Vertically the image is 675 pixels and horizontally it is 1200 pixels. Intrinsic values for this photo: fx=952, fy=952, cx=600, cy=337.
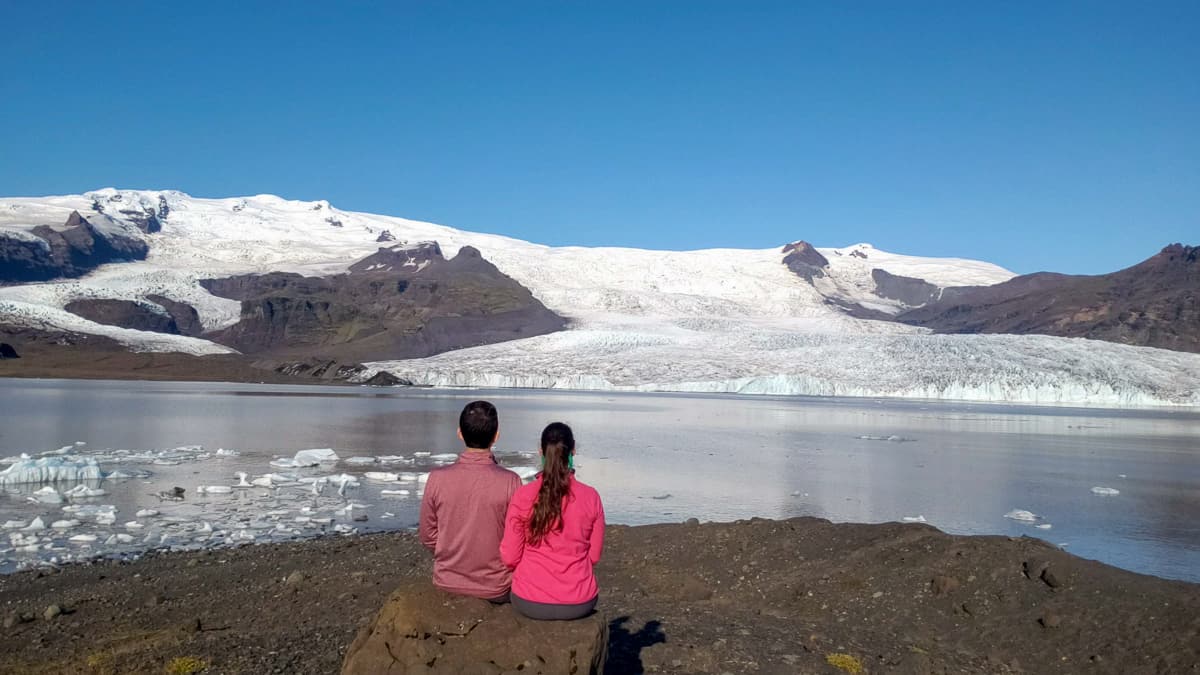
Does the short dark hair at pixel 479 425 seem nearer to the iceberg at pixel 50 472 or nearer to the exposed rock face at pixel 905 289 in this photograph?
the iceberg at pixel 50 472

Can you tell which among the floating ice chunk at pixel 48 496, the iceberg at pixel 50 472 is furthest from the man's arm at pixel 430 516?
the iceberg at pixel 50 472

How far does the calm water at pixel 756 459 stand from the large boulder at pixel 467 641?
820 cm

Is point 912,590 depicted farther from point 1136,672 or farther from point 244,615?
point 244,615

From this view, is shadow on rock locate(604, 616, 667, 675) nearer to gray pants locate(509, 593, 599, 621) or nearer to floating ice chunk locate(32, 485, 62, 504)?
gray pants locate(509, 593, 599, 621)

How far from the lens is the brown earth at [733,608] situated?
20.6 feet

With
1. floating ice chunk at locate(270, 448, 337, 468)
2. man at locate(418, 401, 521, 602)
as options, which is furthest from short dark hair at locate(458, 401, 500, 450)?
floating ice chunk at locate(270, 448, 337, 468)

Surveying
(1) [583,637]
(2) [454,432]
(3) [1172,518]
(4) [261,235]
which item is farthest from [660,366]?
(4) [261,235]

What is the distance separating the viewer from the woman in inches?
176

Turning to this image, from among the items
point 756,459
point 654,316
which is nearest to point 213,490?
point 756,459

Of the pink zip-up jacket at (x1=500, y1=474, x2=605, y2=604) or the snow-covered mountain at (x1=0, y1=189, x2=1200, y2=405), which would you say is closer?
the pink zip-up jacket at (x1=500, y1=474, x2=605, y2=604)

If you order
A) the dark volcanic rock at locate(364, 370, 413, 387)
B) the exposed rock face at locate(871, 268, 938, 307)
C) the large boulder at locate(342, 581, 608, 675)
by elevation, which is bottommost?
the dark volcanic rock at locate(364, 370, 413, 387)

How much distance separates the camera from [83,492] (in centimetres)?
1455

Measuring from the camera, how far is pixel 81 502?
45.7ft

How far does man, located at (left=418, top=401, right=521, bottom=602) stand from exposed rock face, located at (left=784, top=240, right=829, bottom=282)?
16401cm
